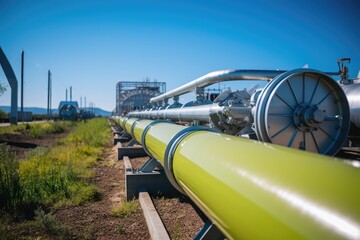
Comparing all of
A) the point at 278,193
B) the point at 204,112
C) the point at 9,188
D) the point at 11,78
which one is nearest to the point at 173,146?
the point at 278,193

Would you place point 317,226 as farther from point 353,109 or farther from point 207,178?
point 353,109

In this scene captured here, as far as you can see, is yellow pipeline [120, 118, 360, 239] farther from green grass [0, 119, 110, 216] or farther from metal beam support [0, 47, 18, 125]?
metal beam support [0, 47, 18, 125]

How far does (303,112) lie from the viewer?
113 inches

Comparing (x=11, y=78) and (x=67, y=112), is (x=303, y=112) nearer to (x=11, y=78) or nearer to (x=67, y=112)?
(x=11, y=78)

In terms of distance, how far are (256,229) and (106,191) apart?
15.3 feet

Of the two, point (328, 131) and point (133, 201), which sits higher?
point (328, 131)

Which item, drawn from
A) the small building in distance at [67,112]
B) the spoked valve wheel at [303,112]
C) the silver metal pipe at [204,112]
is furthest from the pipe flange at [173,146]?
the small building in distance at [67,112]

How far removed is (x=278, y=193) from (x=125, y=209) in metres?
3.47

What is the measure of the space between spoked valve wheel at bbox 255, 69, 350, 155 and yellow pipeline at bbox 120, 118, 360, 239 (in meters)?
1.31

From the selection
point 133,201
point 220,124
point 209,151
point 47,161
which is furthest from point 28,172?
point 209,151

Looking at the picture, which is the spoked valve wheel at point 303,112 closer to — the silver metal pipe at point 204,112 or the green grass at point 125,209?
the silver metal pipe at point 204,112

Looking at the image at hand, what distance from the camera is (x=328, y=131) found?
3102 millimetres

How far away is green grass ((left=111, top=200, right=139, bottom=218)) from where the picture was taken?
13.0 feet

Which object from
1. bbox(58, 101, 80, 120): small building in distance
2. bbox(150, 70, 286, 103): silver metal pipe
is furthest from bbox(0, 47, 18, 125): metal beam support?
bbox(150, 70, 286, 103): silver metal pipe
